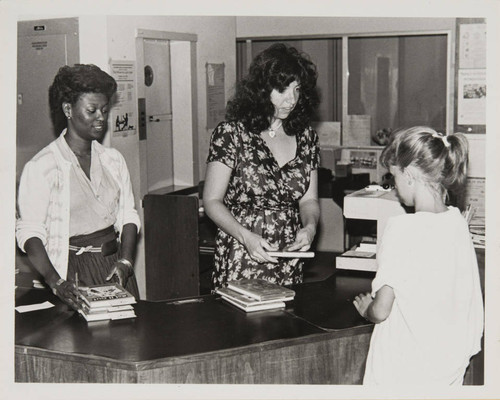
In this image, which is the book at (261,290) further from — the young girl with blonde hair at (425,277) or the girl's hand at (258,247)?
the young girl with blonde hair at (425,277)

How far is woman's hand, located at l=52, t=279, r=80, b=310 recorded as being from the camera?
2.37m

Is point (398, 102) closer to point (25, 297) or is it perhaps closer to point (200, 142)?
point (200, 142)

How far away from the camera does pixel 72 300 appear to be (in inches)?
93.9

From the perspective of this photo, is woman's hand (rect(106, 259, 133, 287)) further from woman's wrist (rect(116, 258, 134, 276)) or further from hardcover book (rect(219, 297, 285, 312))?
hardcover book (rect(219, 297, 285, 312))

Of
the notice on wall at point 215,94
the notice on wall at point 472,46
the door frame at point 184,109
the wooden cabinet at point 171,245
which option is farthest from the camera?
the notice on wall at point 215,94

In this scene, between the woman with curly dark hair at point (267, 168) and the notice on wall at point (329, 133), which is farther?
the notice on wall at point (329, 133)

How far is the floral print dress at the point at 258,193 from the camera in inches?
111

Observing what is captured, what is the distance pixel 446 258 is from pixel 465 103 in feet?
5.89

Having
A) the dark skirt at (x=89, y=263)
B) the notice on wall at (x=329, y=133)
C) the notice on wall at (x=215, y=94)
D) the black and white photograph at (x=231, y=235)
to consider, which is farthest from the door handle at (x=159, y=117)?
the dark skirt at (x=89, y=263)

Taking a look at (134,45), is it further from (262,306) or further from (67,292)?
(262,306)

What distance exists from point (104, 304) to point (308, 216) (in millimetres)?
966

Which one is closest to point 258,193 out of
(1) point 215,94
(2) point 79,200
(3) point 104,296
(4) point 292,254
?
(4) point 292,254

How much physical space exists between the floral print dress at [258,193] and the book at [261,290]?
13.9 inches

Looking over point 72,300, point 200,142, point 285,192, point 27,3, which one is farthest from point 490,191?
point 200,142
